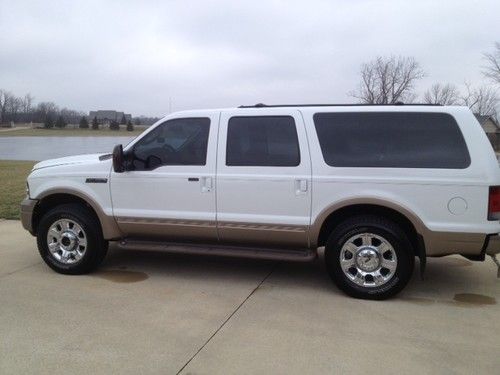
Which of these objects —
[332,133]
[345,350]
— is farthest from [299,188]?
[345,350]

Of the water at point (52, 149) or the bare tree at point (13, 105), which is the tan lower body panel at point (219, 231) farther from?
the bare tree at point (13, 105)

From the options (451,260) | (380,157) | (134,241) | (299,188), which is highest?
(380,157)

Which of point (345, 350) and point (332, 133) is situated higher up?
point (332, 133)

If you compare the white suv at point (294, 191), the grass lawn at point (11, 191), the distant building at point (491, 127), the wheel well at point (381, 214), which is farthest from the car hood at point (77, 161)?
the distant building at point (491, 127)

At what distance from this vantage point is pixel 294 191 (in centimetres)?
507

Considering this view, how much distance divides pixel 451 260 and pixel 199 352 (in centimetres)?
403

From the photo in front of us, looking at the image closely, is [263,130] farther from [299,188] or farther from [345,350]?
[345,350]

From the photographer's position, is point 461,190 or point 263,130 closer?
point 461,190

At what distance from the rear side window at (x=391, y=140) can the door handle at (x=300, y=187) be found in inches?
12.7

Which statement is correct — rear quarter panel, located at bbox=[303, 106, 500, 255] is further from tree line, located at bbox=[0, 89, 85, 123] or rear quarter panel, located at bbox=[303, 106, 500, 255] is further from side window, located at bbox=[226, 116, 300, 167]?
tree line, located at bbox=[0, 89, 85, 123]

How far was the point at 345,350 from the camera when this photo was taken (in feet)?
12.7

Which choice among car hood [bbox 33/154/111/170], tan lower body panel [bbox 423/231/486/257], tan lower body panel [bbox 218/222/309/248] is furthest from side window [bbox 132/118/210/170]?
tan lower body panel [bbox 423/231/486/257]

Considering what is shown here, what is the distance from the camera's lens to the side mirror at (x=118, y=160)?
537cm

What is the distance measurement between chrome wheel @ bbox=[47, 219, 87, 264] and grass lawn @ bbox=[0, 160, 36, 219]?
12.2ft
